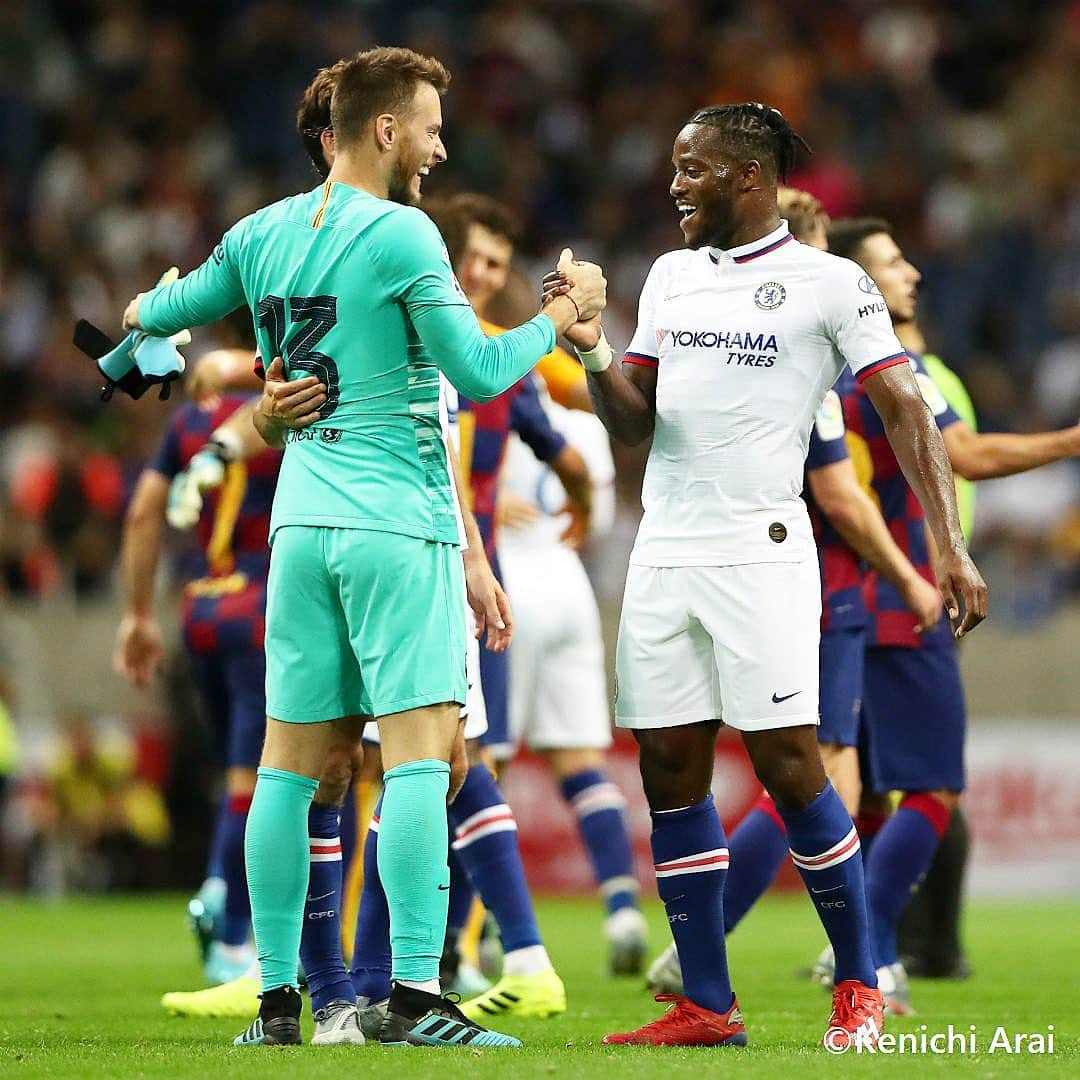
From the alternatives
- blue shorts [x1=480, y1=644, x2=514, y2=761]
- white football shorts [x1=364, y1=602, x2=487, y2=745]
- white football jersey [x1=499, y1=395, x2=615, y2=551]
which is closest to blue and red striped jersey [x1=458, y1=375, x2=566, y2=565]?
blue shorts [x1=480, y1=644, x2=514, y2=761]

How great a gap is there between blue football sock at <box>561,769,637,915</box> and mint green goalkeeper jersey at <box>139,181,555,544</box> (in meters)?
3.63

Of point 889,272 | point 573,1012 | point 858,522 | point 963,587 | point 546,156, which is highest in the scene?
point 546,156

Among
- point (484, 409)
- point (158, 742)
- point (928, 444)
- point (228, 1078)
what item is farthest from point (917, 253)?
point (228, 1078)

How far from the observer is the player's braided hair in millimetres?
5172

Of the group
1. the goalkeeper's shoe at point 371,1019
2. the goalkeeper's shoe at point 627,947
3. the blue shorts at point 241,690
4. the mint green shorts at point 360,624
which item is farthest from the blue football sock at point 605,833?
the mint green shorts at point 360,624

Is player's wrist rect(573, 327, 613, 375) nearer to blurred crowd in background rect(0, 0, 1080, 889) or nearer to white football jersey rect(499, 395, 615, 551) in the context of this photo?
white football jersey rect(499, 395, 615, 551)

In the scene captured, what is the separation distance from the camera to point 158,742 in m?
13.6

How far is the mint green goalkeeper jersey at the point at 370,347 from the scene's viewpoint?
477cm

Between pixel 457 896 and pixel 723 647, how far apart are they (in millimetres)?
2175

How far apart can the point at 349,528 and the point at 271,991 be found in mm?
1094

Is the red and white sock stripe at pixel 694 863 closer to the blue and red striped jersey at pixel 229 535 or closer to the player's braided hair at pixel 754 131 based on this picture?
the player's braided hair at pixel 754 131

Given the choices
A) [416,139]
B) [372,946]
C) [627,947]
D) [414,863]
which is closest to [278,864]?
[414,863]

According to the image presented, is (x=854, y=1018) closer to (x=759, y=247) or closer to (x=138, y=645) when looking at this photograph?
(x=759, y=247)

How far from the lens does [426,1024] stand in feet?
15.6
